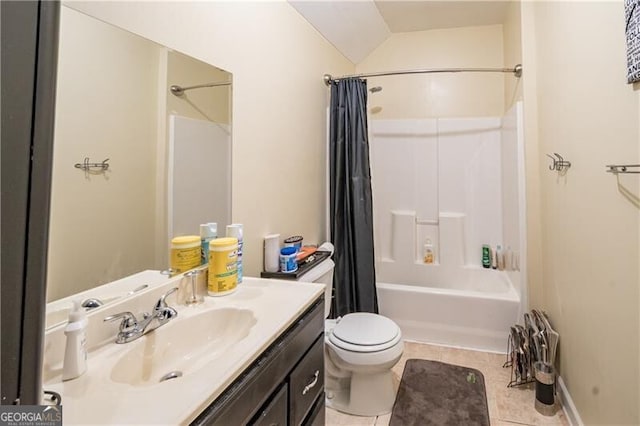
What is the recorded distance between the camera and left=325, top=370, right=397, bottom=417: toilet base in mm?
1812

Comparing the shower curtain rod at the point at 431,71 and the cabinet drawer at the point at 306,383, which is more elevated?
the shower curtain rod at the point at 431,71

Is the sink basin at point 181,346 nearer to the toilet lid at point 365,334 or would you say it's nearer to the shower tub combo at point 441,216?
the toilet lid at point 365,334

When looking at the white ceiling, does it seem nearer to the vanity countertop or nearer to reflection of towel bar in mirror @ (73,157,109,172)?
reflection of towel bar in mirror @ (73,157,109,172)

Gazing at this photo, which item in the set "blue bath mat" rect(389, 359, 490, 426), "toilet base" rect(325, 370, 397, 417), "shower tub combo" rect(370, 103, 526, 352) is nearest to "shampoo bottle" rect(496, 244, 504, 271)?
"shower tub combo" rect(370, 103, 526, 352)

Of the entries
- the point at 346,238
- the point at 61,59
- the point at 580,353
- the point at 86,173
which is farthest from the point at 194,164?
the point at 580,353

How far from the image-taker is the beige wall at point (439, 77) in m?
3.01

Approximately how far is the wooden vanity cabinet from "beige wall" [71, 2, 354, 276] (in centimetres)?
61

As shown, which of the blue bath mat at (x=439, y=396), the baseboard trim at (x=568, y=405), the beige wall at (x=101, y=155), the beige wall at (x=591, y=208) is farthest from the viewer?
the blue bath mat at (x=439, y=396)

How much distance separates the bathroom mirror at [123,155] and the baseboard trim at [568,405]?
6.37 ft

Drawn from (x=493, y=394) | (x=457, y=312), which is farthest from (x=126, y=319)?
(x=457, y=312)

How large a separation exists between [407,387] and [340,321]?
1.94ft

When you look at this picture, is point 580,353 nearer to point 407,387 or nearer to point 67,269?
point 407,387

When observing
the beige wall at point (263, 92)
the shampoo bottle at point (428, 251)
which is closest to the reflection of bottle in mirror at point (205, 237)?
the beige wall at point (263, 92)

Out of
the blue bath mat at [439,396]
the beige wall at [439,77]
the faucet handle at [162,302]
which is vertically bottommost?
the blue bath mat at [439,396]
